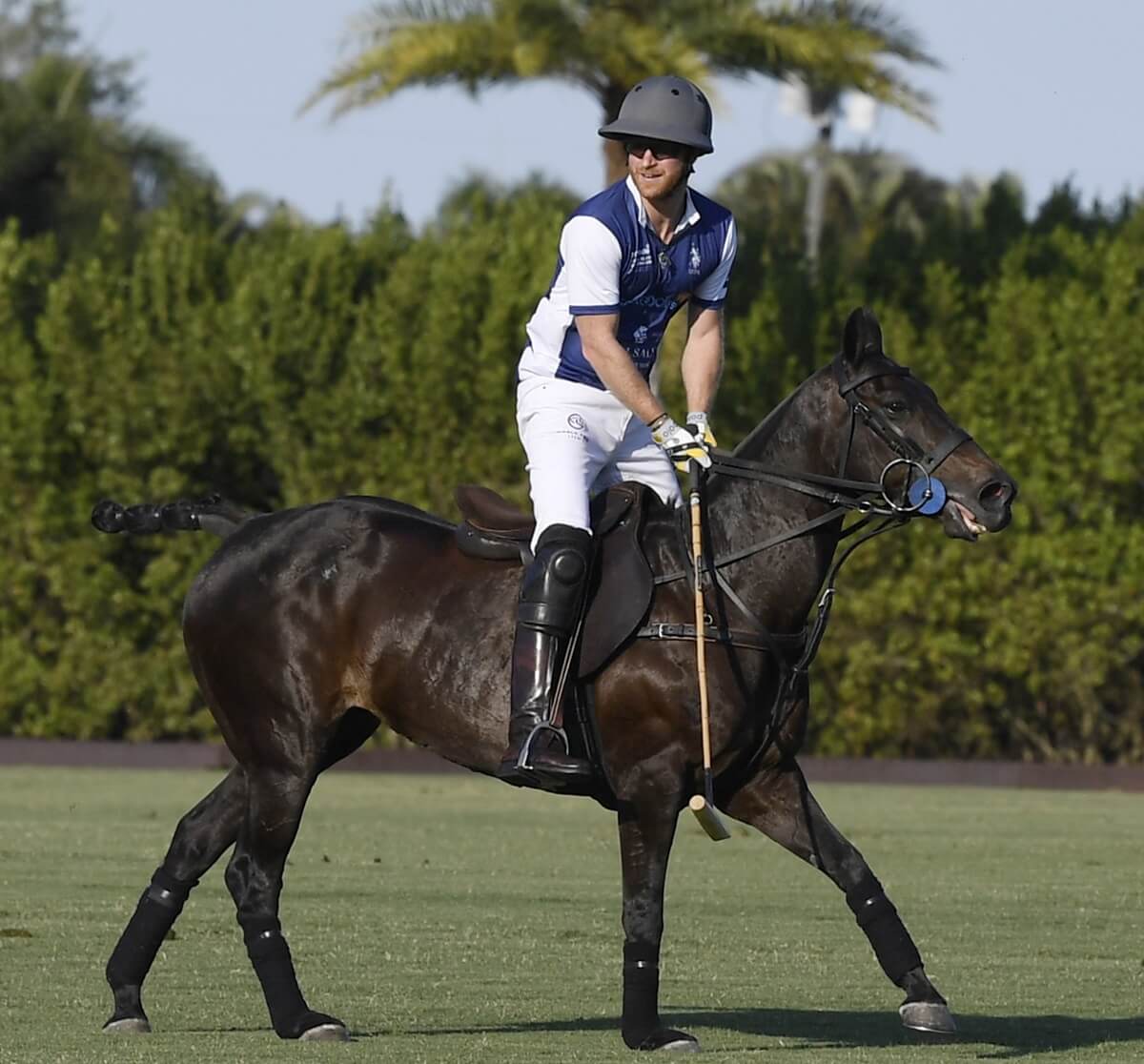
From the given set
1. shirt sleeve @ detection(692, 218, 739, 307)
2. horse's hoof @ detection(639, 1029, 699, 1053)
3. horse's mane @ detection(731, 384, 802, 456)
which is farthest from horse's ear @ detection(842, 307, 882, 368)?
horse's hoof @ detection(639, 1029, 699, 1053)

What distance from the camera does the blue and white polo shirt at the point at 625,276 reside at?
7.59 metres

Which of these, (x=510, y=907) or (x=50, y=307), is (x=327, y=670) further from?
(x=50, y=307)

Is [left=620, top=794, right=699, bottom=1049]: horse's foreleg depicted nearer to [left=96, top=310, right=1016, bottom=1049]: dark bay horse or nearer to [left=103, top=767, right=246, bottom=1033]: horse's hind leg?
[left=96, top=310, right=1016, bottom=1049]: dark bay horse

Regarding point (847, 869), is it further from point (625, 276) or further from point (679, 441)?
point (625, 276)

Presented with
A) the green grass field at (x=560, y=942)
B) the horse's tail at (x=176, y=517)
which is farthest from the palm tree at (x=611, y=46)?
the horse's tail at (x=176, y=517)

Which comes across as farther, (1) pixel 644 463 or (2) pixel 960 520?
(1) pixel 644 463

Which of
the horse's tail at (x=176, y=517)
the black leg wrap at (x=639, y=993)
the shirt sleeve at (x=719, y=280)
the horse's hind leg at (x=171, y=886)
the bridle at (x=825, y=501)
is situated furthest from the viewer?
the horse's tail at (x=176, y=517)

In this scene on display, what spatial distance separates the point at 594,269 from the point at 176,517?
1.94 metres

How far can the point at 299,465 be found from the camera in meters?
23.7

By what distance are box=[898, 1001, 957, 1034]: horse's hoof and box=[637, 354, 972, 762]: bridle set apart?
0.87 meters

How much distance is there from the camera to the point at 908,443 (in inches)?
293

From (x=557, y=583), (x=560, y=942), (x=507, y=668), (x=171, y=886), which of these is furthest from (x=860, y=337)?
(x=560, y=942)

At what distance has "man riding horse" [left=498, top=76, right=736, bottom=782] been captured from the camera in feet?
24.6

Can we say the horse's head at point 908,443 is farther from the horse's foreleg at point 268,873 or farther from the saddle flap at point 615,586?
the horse's foreleg at point 268,873
